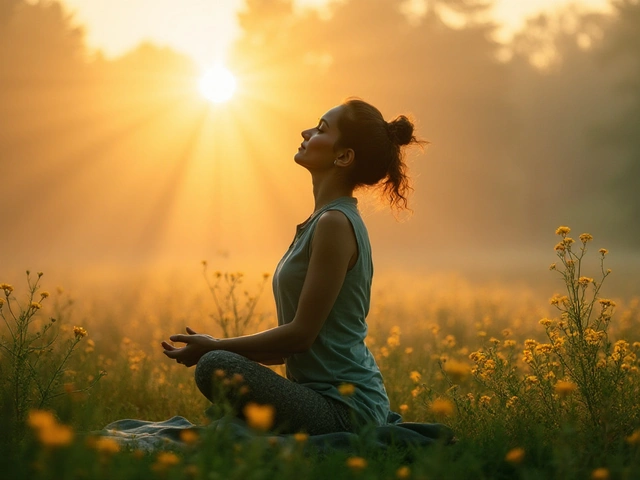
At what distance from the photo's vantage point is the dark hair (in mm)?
3916

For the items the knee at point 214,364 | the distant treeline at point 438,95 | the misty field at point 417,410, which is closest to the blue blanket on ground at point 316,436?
the misty field at point 417,410

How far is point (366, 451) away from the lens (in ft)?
10.6

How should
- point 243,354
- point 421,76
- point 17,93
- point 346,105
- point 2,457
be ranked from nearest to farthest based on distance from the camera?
point 2,457, point 243,354, point 346,105, point 17,93, point 421,76

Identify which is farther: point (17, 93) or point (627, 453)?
point (17, 93)

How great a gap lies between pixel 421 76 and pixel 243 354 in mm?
44971

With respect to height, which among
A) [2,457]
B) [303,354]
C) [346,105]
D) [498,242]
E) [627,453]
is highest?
[498,242]

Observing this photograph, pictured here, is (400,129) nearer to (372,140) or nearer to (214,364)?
(372,140)

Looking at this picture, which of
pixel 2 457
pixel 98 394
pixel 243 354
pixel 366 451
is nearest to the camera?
pixel 2 457

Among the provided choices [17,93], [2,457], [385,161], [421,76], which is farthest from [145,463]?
[421,76]

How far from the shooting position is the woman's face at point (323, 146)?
12.8 feet

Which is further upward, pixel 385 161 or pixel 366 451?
pixel 385 161

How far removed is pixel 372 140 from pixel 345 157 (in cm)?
16

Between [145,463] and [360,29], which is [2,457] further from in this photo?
[360,29]

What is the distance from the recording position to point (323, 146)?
3.91 metres
